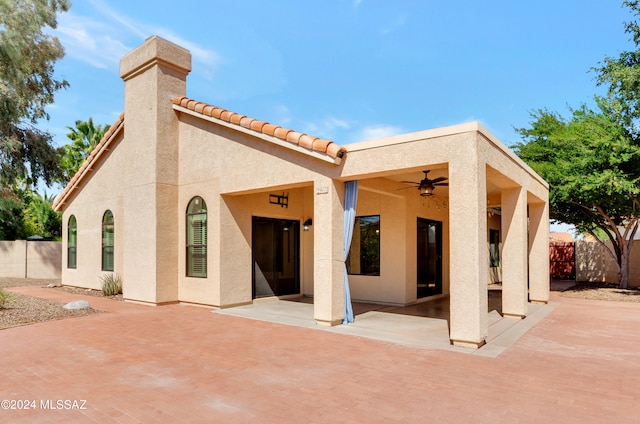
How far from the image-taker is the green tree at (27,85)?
16.8 meters

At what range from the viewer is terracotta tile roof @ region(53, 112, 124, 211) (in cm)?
1340

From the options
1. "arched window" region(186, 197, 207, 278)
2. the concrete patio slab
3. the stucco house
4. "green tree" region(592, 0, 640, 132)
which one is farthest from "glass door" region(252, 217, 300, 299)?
"green tree" region(592, 0, 640, 132)

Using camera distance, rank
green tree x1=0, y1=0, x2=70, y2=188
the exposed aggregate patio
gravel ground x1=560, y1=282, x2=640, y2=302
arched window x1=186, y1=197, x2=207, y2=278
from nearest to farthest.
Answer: the exposed aggregate patio, arched window x1=186, y1=197, x2=207, y2=278, gravel ground x1=560, y1=282, x2=640, y2=302, green tree x1=0, y1=0, x2=70, y2=188

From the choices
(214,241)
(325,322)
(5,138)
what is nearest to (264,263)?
(214,241)

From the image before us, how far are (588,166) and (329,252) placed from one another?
10687 mm

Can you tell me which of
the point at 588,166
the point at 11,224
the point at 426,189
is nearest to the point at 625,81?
the point at 588,166

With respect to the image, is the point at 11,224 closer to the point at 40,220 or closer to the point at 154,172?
the point at 40,220


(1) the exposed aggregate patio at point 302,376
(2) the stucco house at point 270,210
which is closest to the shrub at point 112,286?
(2) the stucco house at point 270,210

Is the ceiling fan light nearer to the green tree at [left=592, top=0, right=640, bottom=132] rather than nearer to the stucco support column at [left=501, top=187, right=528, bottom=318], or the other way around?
the stucco support column at [left=501, top=187, right=528, bottom=318]

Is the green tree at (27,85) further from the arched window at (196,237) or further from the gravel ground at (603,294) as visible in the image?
the gravel ground at (603,294)

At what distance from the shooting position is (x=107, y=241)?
14.2 metres

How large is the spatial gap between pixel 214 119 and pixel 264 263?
14.4 feet

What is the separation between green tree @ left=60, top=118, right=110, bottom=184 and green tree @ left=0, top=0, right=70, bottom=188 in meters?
4.66

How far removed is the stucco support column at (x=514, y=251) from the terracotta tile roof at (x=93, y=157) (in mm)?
11700
